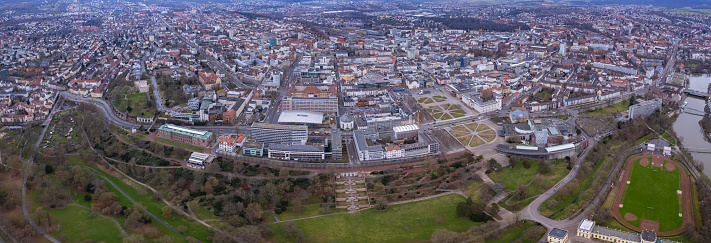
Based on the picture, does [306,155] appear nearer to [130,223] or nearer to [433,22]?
[130,223]

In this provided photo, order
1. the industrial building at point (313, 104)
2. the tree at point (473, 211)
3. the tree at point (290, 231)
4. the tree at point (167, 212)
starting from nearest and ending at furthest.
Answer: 1. the tree at point (290, 231)
2. the tree at point (473, 211)
3. the tree at point (167, 212)
4. the industrial building at point (313, 104)

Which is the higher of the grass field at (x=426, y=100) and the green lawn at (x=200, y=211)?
the grass field at (x=426, y=100)

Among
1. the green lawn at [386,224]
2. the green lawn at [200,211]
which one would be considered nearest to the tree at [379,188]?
the green lawn at [386,224]

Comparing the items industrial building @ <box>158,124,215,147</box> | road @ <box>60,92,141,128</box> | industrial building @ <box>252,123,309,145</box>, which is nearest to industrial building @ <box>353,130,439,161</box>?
industrial building @ <box>252,123,309,145</box>

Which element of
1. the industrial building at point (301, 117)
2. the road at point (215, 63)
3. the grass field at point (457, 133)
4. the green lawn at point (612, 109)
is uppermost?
the road at point (215, 63)

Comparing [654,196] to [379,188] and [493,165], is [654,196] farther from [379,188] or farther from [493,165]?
[379,188]

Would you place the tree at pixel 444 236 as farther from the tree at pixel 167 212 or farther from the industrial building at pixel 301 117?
the industrial building at pixel 301 117

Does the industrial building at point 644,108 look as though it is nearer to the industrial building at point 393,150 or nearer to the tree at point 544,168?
the tree at point 544,168

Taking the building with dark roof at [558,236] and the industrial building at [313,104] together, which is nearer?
the building with dark roof at [558,236]

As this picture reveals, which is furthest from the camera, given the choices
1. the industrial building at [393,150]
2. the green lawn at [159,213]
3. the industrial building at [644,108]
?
the industrial building at [644,108]
